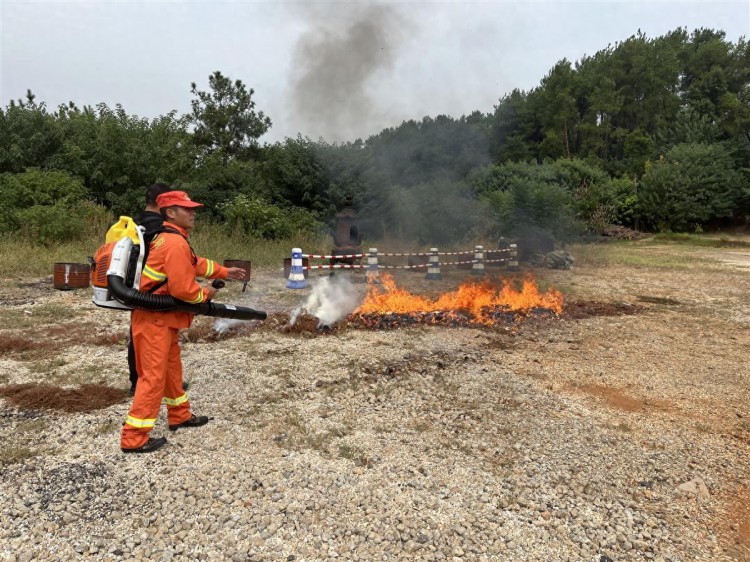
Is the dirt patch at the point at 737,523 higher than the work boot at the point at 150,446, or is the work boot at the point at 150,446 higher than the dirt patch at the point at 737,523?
the work boot at the point at 150,446

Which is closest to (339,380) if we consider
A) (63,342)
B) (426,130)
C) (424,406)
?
(424,406)

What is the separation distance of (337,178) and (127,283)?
15.6m

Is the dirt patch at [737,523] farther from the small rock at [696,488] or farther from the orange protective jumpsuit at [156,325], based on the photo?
the orange protective jumpsuit at [156,325]

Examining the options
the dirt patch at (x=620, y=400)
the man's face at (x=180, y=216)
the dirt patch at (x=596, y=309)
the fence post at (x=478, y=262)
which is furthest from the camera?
the fence post at (x=478, y=262)

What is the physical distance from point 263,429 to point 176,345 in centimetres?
103

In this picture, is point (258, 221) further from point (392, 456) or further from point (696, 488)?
point (696, 488)

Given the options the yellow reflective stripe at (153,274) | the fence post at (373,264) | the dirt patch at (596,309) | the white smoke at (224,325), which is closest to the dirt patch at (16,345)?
the white smoke at (224,325)

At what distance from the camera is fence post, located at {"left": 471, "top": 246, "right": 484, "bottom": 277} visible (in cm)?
1298

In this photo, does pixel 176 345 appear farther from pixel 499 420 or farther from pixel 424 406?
pixel 499 420

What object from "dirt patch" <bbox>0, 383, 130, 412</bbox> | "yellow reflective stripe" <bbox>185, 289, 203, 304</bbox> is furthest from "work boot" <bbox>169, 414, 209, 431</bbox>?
"yellow reflective stripe" <bbox>185, 289, 203, 304</bbox>

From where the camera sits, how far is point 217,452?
3.74 metres

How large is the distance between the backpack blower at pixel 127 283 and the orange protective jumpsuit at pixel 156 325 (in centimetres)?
7

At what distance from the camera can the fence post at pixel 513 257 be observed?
1385cm

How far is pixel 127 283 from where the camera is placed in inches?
141
